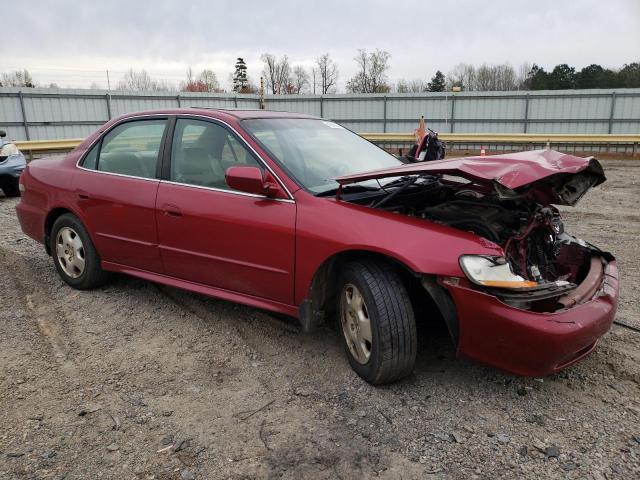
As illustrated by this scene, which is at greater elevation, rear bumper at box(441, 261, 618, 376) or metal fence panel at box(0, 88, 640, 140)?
metal fence panel at box(0, 88, 640, 140)

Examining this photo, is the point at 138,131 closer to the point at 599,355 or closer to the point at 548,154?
the point at 548,154

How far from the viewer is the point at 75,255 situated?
4629 mm

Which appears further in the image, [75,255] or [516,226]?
[75,255]

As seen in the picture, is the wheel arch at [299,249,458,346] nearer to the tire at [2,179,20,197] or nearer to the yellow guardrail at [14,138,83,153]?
the tire at [2,179,20,197]

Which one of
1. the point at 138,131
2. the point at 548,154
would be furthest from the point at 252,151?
the point at 548,154

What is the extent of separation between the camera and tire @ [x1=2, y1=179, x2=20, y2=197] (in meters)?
9.82

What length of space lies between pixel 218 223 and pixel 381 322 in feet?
4.40

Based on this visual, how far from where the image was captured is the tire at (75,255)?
4520 mm

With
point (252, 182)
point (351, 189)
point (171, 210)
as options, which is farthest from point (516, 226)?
point (171, 210)

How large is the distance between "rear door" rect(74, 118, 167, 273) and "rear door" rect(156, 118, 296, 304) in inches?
6.1

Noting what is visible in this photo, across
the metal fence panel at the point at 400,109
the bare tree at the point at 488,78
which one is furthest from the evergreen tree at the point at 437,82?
the metal fence panel at the point at 400,109

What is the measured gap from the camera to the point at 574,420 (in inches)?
107

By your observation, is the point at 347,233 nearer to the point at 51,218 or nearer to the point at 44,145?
the point at 51,218

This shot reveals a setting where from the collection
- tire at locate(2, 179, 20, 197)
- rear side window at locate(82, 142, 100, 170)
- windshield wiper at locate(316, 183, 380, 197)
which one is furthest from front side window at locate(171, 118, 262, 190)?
tire at locate(2, 179, 20, 197)
